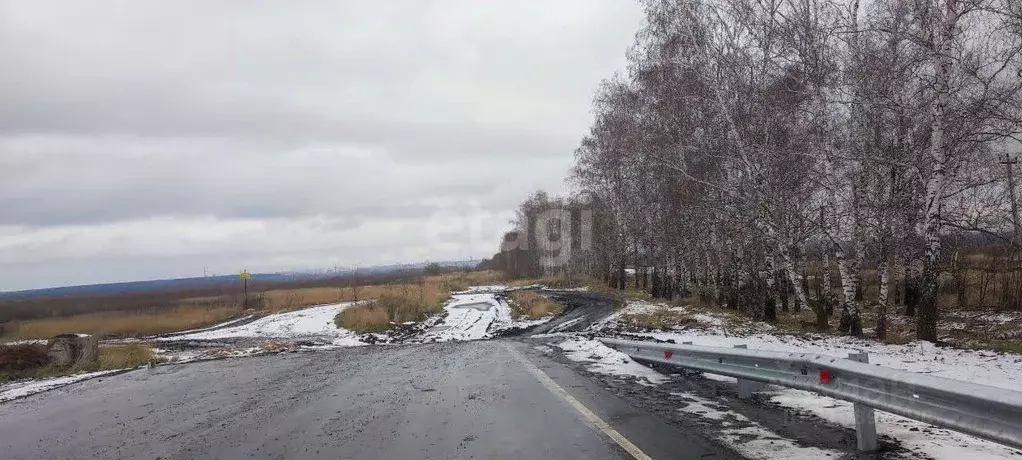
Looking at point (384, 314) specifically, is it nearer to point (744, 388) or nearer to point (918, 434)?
point (744, 388)

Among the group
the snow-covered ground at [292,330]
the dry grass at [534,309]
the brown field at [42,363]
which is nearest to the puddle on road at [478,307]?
the dry grass at [534,309]

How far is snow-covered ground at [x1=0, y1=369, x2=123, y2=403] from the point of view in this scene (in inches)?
428

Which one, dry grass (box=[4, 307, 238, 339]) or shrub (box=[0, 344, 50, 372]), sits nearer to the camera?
shrub (box=[0, 344, 50, 372])

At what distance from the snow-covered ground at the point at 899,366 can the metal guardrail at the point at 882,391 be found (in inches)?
16.4

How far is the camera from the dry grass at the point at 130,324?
20875 millimetres

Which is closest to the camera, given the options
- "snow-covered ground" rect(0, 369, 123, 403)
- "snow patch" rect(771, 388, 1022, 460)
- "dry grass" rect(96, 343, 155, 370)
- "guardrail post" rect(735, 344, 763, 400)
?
"snow patch" rect(771, 388, 1022, 460)

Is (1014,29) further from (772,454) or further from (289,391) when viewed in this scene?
(289,391)

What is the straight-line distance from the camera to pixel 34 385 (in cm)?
1225

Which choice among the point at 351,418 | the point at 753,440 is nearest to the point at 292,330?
the point at 351,418

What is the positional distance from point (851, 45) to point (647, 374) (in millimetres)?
8011

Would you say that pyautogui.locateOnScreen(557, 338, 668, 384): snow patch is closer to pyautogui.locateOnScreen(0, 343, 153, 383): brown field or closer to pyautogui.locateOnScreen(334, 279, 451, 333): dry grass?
pyautogui.locateOnScreen(0, 343, 153, 383): brown field

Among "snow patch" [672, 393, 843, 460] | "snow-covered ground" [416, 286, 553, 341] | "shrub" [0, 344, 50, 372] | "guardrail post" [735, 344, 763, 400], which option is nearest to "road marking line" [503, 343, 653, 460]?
"snow patch" [672, 393, 843, 460]

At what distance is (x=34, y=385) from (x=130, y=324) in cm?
1529

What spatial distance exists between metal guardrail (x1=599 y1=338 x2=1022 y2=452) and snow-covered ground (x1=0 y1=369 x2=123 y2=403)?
11.2 metres
